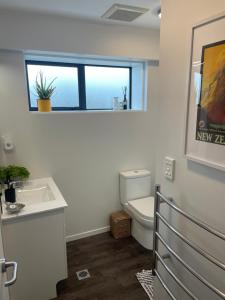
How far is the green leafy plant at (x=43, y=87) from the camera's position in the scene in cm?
239

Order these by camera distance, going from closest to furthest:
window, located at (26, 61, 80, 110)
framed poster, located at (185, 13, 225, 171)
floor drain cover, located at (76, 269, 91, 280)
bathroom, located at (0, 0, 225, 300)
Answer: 1. framed poster, located at (185, 13, 225, 171)
2. bathroom, located at (0, 0, 225, 300)
3. floor drain cover, located at (76, 269, 91, 280)
4. window, located at (26, 61, 80, 110)

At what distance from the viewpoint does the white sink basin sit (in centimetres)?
177

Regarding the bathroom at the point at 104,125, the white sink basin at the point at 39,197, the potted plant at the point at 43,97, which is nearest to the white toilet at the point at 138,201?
the bathroom at the point at 104,125

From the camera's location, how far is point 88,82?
2.85 metres

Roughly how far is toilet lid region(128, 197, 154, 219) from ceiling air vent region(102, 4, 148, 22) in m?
1.95

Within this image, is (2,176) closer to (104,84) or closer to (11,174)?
(11,174)

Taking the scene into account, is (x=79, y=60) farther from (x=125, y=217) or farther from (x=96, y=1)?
(x=125, y=217)

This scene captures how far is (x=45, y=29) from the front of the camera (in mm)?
2201

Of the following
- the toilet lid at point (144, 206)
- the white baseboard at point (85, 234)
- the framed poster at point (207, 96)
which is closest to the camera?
the framed poster at point (207, 96)

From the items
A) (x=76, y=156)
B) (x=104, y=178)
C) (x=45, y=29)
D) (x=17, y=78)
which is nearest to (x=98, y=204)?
(x=104, y=178)

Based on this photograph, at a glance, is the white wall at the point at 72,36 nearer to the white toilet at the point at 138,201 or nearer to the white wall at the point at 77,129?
the white wall at the point at 77,129

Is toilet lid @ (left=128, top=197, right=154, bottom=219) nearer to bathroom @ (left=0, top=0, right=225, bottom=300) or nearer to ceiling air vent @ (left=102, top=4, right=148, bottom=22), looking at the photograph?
bathroom @ (left=0, top=0, right=225, bottom=300)

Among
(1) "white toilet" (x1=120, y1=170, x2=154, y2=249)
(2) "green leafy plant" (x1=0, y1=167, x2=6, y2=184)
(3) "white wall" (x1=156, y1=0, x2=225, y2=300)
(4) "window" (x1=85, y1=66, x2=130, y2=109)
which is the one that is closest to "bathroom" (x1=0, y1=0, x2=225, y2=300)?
(3) "white wall" (x1=156, y1=0, x2=225, y2=300)

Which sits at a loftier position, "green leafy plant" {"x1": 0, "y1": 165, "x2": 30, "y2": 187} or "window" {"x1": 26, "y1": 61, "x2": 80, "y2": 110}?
"window" {"x1": 26, "y1": 61, "x2": 80, "y2": 110}
